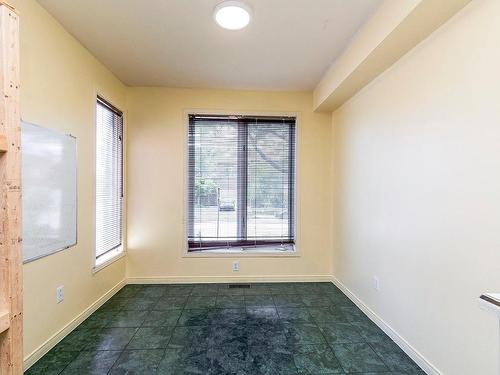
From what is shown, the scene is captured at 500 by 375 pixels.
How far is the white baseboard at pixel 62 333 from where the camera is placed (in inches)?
74.0

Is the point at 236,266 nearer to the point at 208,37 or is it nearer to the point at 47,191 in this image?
the point at 47,191

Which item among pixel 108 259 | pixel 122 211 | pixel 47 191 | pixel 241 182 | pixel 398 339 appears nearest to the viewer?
pixel 47 191

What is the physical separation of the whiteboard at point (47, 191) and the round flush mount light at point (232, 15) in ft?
5.24

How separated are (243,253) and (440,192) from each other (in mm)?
2453

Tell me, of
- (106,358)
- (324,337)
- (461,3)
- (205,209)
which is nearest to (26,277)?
(106,358)

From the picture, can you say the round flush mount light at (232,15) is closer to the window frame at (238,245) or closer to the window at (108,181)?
the window frame at (238,245)

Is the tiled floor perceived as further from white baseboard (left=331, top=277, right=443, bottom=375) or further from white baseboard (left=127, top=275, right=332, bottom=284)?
white baseboard (left=127, top=275, right=332, bottom=284)

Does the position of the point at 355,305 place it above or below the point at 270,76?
below

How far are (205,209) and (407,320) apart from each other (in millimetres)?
2524

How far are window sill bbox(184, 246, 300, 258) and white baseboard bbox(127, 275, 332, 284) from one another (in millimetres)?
293

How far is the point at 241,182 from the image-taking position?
11.9 feet

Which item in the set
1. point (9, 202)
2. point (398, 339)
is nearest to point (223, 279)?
point (398, 339)

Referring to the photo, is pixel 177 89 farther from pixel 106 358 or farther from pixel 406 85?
pixel 106 358

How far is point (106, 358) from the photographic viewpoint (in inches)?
78.0
